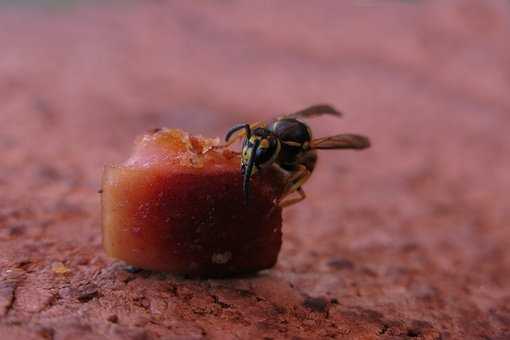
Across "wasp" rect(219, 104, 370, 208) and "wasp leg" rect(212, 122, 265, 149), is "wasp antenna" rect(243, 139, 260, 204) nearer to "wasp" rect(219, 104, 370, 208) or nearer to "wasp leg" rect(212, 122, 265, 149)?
"wasp" rect(219, 104, 370, 208)

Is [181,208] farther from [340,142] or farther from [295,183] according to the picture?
[340,142]

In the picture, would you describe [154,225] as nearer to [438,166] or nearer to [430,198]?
[430,198]

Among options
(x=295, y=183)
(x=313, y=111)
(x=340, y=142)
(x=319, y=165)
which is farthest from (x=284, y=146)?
(x=319, y=165)

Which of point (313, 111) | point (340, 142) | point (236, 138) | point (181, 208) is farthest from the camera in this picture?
point (313, 111)

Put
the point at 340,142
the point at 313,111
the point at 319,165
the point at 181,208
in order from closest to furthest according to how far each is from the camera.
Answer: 1. the point at 181,208
2. the point at 340,142
3. the point at 313,111
4. the point at 319,165

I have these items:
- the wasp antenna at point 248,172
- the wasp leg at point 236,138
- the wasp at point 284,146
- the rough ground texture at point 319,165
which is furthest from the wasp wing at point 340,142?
the rough ground texture at point 319,165

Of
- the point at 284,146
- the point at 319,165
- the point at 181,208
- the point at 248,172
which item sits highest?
the point at 319,165

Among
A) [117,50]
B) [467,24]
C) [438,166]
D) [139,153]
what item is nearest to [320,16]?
[467,24]
